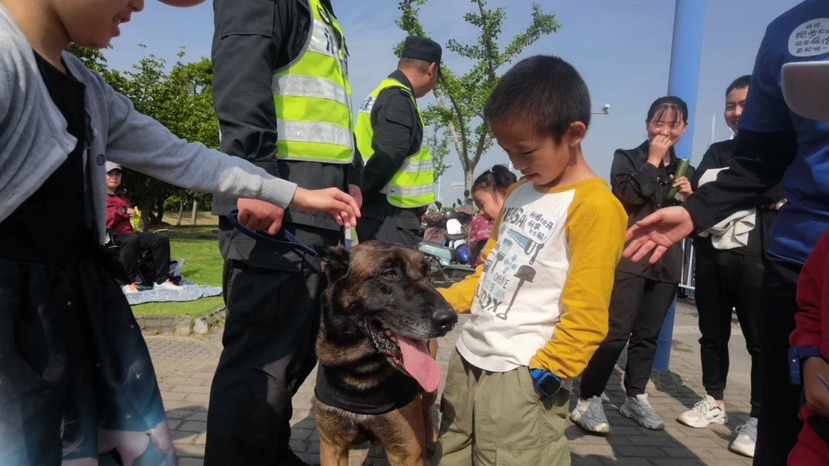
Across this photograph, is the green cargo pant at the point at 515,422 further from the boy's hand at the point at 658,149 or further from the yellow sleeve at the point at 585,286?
the boy's hand at the point at 658,149

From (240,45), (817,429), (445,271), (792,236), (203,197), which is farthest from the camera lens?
(203,197)

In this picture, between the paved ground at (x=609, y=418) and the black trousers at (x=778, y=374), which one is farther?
the paved ground at (x=609, y=418)

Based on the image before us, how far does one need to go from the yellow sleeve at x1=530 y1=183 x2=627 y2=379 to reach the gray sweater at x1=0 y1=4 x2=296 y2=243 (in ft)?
3.45

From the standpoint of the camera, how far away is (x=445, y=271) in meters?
11.4

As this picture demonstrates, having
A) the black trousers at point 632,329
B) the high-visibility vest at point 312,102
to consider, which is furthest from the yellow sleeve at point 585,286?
the black trousers at point 632,329

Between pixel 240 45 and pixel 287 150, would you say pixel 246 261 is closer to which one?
pixel 287 150

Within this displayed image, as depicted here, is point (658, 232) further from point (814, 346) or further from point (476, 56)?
point (476, 56)

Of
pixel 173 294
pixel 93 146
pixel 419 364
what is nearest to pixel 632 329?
pixel 419 364

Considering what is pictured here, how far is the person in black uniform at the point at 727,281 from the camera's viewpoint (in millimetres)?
3363

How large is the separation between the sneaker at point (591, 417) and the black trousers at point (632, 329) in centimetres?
6

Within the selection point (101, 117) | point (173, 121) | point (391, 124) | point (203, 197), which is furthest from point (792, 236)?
point (203, 197)

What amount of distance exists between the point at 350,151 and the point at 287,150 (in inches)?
12.9

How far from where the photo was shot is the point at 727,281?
3.63 metres

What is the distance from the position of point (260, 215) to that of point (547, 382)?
127cm
